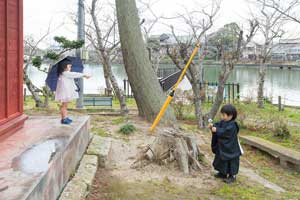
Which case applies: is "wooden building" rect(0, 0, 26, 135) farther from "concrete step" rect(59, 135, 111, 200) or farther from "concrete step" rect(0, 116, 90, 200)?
"concrete step" rect(59, 135, 111, 200)

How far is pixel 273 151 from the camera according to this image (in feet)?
22.7

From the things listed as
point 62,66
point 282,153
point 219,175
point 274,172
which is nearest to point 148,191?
point 219,175

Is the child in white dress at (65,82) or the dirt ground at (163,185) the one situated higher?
the child in white dress at (65,82)

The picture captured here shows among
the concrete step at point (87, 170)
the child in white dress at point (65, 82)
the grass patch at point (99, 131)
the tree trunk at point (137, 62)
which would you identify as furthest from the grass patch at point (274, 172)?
the child in white dress at point (65, 82)

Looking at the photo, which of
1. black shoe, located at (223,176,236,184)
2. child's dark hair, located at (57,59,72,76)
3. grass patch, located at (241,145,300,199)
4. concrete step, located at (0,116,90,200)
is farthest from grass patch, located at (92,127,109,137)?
black shoe, located at (223,176,236,184)

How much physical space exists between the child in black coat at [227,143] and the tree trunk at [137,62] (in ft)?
12.7

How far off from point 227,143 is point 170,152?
0.90 metres

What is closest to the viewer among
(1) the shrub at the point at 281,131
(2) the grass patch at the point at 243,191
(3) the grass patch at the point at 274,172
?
(2) the grass patch at the point at 243,191

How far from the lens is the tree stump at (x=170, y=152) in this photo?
531 cm

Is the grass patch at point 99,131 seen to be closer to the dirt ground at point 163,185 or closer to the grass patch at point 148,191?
the dirt ground at point 163,185

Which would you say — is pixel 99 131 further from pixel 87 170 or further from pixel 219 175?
pixel 219 175

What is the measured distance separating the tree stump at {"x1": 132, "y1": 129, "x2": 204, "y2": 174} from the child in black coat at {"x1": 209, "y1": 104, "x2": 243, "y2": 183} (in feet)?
1.59

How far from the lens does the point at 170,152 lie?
5.41m

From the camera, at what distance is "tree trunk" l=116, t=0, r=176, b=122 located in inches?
351
